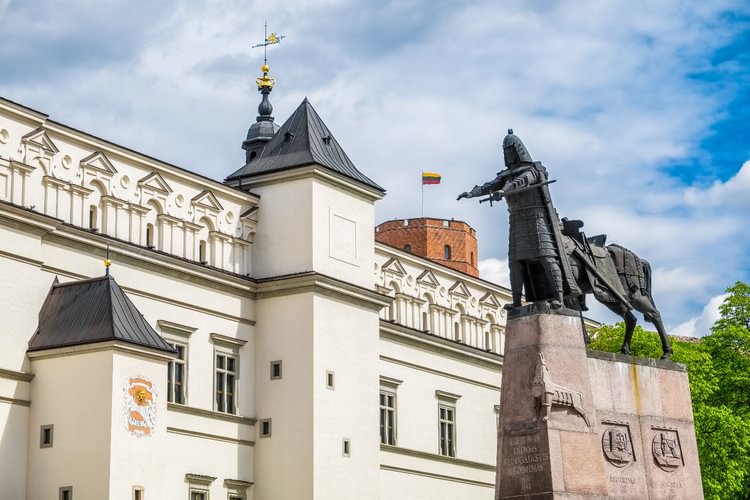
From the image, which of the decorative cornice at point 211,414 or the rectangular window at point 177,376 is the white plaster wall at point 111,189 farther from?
the decorative cornice at point 211,414

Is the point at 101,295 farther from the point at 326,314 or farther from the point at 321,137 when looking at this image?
the point at 321,137

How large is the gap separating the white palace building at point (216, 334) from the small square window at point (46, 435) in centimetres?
9

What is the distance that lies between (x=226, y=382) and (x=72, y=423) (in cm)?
784

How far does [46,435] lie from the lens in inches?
1430

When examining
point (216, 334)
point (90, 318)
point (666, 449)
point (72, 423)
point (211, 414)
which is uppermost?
point (216, 334)

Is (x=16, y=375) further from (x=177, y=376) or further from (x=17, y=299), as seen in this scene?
(x=177, y=376)

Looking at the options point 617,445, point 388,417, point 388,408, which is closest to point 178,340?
point 388,408

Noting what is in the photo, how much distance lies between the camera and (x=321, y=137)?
47.1 metres

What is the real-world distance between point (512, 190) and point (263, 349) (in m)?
22.4

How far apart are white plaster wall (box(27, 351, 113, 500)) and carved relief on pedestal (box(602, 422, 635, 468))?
639 inches

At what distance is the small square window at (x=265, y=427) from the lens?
143 ft

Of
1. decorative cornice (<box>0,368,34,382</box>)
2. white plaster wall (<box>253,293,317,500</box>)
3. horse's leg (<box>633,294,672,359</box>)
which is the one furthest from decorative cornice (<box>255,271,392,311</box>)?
horse's leg (<box>633,294,672,359</box>)

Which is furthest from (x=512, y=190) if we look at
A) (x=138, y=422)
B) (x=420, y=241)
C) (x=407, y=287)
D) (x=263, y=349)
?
(x=420, y=241)

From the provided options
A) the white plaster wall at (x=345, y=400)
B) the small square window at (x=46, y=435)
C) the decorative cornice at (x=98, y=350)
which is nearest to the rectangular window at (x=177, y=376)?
the decorative cornice at (x=98, y=350)
